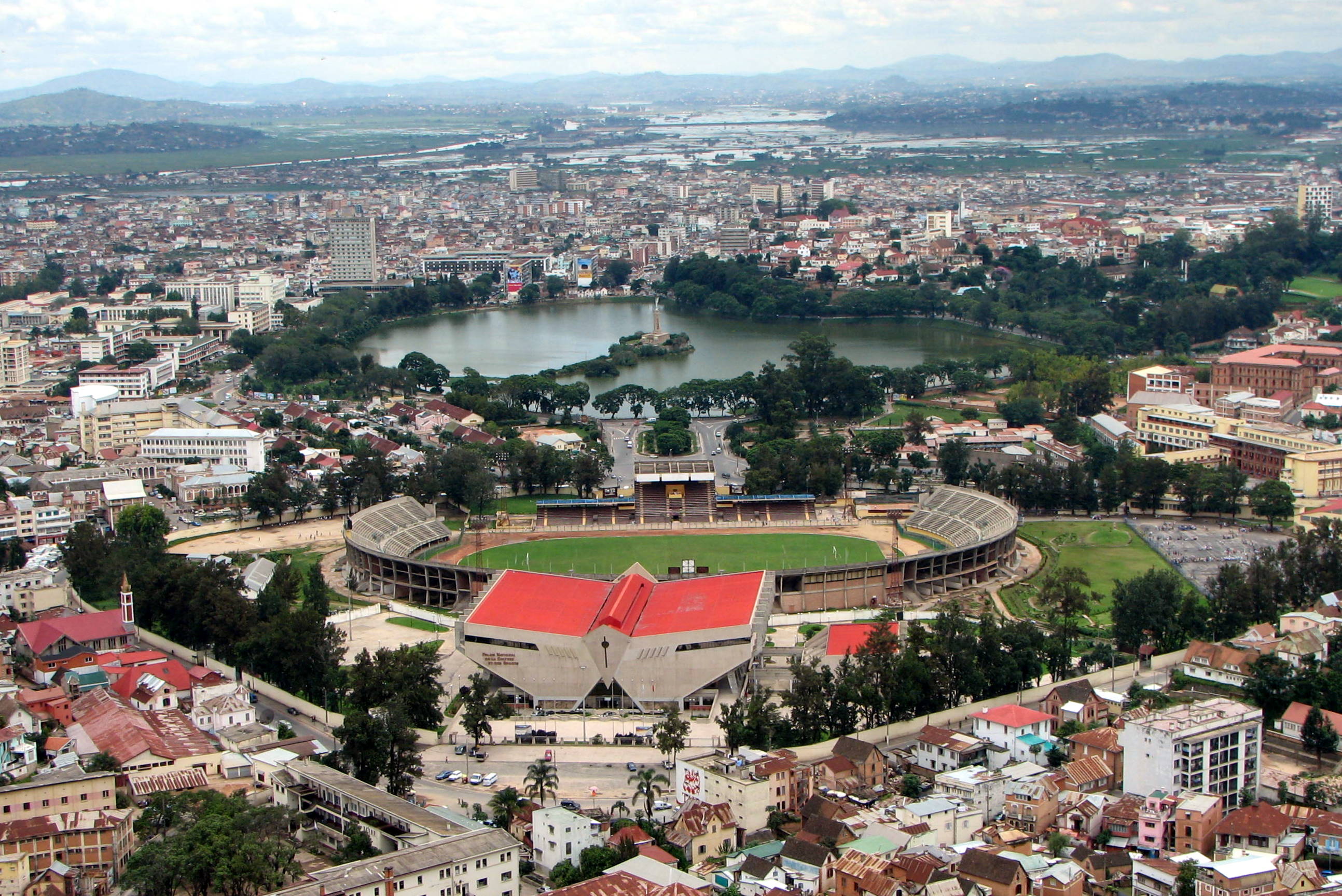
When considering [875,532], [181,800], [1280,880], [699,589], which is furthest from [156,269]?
[1280,880]

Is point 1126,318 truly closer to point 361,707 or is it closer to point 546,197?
point 361,707

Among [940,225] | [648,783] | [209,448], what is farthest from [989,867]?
[940,225]

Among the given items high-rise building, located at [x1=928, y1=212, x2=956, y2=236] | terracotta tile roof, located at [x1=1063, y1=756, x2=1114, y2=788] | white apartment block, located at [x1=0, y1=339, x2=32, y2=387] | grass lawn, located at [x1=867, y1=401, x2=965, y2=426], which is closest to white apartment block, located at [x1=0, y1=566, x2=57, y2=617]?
terracotta tile roof, located at [x1=1063, y1=756, x2=1114, y2=788]

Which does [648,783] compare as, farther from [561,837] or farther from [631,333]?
[631,333]

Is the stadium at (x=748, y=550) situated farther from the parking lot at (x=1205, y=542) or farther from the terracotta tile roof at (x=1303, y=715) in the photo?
the terracotta tile roof at (x=1303, y=715)

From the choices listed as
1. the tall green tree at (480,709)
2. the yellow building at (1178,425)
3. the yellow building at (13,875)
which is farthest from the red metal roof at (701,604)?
the yellow building at (1178,425)

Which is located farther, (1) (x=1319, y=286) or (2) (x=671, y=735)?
(1) (x=1319, y=286)
